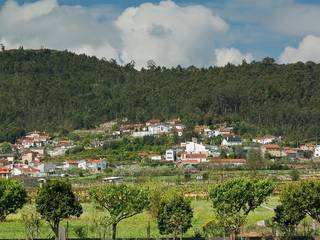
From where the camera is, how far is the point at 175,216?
108 ft

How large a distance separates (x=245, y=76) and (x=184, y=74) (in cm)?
1927

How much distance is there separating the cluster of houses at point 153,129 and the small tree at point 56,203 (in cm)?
9223

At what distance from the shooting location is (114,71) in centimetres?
19475

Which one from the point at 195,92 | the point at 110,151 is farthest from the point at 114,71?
the point at 110,151

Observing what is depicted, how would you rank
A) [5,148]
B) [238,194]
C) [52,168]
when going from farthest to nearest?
[5,148], [52,168], [238,194]

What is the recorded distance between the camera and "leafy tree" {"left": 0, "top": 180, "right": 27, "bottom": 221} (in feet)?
119

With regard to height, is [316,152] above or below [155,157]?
above

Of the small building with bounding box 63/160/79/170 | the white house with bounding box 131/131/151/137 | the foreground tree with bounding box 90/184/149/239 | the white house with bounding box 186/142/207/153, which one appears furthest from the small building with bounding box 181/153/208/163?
the foreground tree with bounding box 90/184/149/239

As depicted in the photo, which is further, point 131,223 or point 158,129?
point 158,129

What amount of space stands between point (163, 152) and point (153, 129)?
23.1 metres

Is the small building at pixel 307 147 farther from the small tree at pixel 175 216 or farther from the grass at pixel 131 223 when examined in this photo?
the small tree at pixel 175 216

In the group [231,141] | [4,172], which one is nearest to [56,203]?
[4,172]

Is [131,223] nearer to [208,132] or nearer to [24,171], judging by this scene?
[24,171]

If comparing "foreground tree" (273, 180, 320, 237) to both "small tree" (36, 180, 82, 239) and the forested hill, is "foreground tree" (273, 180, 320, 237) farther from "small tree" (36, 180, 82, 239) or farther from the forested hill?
the forested hill
